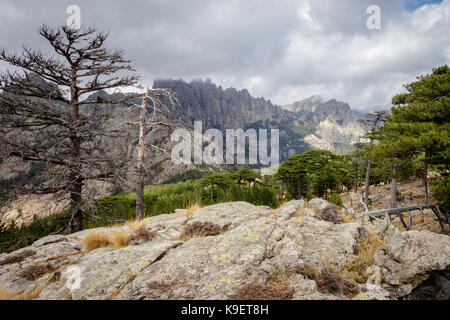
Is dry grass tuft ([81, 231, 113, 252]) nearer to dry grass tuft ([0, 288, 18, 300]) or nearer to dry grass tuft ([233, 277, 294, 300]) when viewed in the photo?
dry grass tuft ([0, 288, 18, 300])

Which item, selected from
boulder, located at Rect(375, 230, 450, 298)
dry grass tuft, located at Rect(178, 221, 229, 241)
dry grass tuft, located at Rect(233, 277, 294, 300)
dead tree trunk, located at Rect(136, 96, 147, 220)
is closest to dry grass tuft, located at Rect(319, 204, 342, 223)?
boulder, located at Rect(375, 230, 450, 298)

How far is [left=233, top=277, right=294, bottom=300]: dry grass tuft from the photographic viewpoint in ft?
9.39

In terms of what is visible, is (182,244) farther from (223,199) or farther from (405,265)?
(223,199)

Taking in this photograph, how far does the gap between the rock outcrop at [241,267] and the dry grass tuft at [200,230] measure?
0.45 meters

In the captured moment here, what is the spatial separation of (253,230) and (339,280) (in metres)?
2.06

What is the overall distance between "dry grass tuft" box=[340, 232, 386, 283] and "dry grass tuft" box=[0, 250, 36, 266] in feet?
25.7

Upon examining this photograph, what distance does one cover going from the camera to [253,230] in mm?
4883

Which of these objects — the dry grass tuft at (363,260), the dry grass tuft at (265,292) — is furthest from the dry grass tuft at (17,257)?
the dry grass tuft at (363,260)

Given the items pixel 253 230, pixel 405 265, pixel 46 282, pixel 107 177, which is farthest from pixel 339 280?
pixel 107 177

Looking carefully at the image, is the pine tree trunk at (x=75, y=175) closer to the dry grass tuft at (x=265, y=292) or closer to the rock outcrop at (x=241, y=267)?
the rock outcrop at (x=241, y=267)

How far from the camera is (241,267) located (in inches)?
138

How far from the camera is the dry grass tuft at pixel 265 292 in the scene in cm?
286

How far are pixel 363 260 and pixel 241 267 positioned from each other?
254 cm

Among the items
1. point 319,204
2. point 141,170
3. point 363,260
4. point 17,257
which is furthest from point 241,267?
point 141,170
